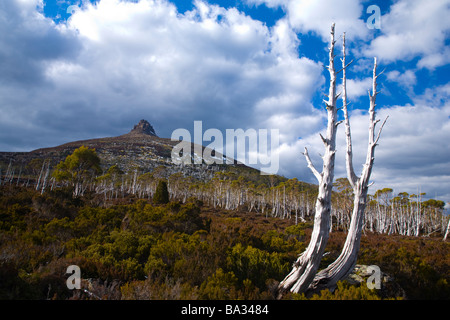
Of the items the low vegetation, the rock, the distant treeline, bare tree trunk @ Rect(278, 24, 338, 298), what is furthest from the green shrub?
bare tree trunk @ Rect(278, 24, 338, 298)

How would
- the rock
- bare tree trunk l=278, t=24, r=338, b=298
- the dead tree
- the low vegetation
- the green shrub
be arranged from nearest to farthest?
Answer: 1. the low vegetation
2. bare tree trunk l=278, t=24, r=338, b=298
3. the dead tree
4. the rock
5. the green shrub

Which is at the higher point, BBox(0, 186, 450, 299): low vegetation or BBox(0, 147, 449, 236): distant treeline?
BBox(0, 147, 449, 236): distant treeline

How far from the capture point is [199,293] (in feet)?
14.0

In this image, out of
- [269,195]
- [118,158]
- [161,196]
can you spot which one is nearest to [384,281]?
[161,196]

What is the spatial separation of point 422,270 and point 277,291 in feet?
15.7

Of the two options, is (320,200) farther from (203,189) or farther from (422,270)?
(203,189)

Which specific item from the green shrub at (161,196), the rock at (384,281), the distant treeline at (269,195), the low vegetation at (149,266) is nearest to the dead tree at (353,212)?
the low vegetation at (149,266)

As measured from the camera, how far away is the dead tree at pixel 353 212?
5102mm

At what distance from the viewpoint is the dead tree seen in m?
5.10

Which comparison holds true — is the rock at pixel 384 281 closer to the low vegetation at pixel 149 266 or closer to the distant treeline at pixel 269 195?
Result: the low vegetation at pixel 149 266

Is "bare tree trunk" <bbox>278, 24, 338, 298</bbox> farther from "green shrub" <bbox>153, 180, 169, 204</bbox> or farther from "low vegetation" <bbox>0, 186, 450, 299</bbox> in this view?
"green shrub" <bbox>153, 180, 169, 204</bbox>

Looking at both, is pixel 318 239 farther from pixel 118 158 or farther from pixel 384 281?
pixel 118 158

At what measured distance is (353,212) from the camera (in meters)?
5.68
